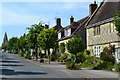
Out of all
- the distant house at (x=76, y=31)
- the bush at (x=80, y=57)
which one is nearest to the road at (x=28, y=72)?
the bush at (x=80, y=57)

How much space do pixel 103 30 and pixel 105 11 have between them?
3702 millimetres

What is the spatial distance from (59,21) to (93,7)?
29.4 m

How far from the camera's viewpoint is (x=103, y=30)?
32.3 metres

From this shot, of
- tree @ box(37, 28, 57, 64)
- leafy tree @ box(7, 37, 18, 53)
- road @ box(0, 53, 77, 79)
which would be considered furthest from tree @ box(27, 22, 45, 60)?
leafy tree @ box(7, 37, 18, 53)

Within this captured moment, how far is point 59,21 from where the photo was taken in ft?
230

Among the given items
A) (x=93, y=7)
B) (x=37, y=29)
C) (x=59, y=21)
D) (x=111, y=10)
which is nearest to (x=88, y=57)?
(x=111, y=10)

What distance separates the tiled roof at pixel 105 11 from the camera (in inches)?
1250

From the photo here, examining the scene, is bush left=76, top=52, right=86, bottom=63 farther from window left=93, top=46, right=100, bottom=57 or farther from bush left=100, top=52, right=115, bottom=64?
bush left=100, top=52, right=115, bottom=64

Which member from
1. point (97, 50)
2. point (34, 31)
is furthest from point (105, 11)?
point (34, 31)

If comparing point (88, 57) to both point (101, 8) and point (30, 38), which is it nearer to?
point (101, 8)

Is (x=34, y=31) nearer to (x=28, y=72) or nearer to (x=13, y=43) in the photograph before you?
(x=28, y=72)

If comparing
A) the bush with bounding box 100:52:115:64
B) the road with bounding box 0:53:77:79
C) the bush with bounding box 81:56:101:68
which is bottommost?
the road with bounding box 0:53:77:79

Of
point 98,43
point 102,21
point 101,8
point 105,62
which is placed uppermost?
point 101,8

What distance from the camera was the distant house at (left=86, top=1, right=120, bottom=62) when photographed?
29683 mm
